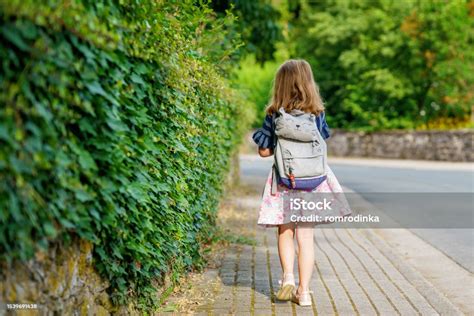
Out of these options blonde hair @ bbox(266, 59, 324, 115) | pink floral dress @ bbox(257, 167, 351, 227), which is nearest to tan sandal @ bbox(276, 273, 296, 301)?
pink floral dress @ bbox(257, 167, 351, 227)

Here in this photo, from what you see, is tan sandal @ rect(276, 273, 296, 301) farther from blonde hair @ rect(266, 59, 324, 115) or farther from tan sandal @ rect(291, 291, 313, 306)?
blonde hair @ rect(266, 59, 324, 115)

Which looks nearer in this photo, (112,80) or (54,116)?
(54,116)

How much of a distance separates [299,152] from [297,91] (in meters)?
0.46

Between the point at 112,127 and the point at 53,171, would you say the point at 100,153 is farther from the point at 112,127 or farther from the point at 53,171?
the point at 53,171

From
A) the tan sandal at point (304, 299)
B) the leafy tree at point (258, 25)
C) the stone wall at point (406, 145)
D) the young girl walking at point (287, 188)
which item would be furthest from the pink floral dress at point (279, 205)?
the stone wall at point (406, 145)

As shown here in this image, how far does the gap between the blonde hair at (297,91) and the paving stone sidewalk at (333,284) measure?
1.40 meters

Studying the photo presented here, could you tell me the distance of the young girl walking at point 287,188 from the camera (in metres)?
5.84

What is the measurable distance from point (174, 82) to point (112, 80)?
1.13 meters

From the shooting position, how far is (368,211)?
44.7 feet

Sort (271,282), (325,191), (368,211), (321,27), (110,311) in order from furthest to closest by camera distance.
→ 1. (321,27)
2. (368,211)
3. (271,282)
4. (325,191)
5. (110,311)

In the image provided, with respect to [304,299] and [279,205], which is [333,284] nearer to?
[304,299]

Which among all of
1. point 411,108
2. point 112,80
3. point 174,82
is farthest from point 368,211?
point 411,108

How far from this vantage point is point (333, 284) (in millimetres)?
6625

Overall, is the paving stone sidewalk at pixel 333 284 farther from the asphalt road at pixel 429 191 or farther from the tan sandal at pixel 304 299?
the asphalt road at pixel 429 191
